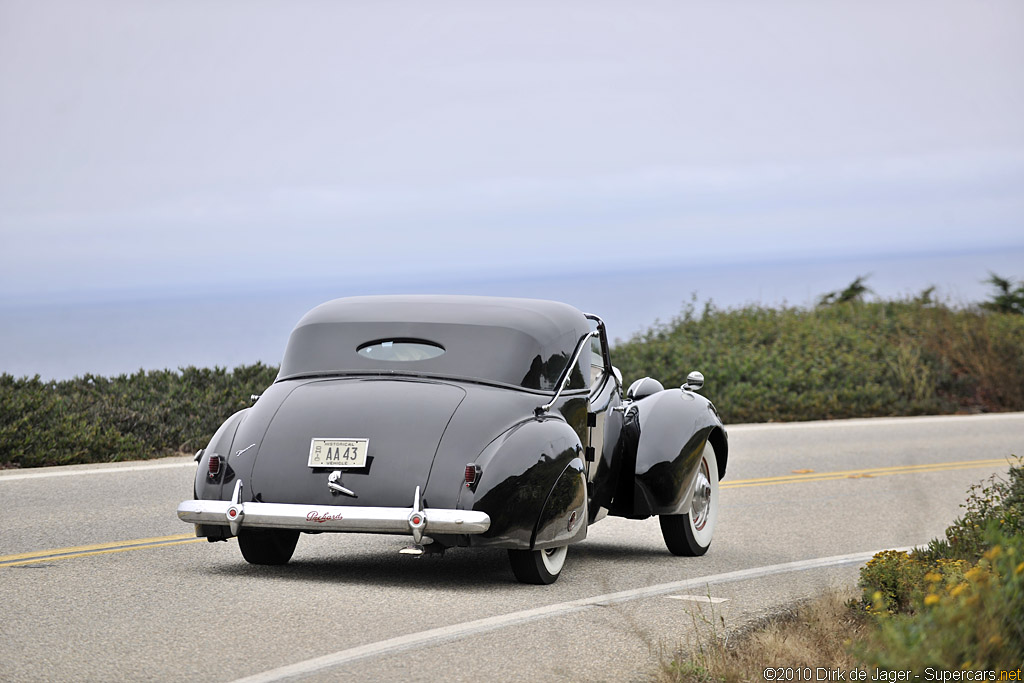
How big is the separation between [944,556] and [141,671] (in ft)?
15.5

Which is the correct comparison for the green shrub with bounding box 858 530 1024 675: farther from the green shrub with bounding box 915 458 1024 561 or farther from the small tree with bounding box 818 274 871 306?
the small tree with bounding box 818 274 871 306

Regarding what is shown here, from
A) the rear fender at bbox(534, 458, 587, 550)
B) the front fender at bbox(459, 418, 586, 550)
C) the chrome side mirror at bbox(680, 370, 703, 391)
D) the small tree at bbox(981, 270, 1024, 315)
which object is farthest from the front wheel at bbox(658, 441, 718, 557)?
the small tree at bbox(981, 270, 1024, 315)

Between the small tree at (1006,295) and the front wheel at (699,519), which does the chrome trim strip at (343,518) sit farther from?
the small tree at (1006,295)

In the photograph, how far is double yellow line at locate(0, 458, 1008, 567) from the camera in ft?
27.7

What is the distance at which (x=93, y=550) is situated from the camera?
878 centimetres

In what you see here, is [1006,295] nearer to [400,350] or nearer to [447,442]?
[400,350]

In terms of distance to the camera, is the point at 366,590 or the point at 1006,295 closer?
the point at 366,590

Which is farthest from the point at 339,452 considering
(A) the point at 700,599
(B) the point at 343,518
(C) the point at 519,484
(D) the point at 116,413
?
(D) the point at 116,413

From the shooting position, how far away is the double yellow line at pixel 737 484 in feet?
27.7

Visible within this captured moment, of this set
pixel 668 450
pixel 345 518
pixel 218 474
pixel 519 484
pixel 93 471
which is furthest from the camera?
pixel 93 471

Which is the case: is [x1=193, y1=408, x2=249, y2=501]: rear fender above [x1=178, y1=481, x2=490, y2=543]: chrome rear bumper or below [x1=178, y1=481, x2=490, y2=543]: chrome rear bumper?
above

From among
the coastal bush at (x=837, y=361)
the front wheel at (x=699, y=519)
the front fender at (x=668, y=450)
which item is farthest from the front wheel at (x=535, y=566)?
the coastal bush at (x=837, y=361)

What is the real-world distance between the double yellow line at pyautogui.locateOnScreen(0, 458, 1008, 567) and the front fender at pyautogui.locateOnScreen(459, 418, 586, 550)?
2.99 meters

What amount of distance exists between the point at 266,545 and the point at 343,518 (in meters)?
1.28
